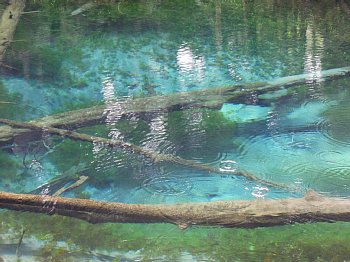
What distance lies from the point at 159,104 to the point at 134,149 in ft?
2.56

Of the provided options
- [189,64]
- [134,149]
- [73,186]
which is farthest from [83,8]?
[73,186]

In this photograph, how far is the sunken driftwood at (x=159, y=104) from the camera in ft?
12.3

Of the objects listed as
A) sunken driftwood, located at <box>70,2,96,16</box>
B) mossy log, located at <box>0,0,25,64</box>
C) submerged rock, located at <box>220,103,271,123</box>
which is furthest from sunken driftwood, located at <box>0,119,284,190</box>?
sunken driftwood, located at <box>70,2,96,16</box>

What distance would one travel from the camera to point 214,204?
8.36 feet

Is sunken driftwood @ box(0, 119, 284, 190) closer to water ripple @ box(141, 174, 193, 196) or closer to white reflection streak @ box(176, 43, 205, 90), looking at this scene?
water ripple @ box(141, 174, 193, 196)

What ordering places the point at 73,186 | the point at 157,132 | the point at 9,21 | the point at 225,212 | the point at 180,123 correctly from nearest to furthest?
the point at 225,212 < the point at 73,186 < the point at 157,132 < the point at 180,123 < the point at 9,21

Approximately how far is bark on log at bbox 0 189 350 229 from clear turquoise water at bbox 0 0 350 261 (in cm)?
6

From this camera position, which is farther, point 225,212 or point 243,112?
point 243,112

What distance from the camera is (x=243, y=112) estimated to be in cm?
402

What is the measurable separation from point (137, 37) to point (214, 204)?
11.8ft

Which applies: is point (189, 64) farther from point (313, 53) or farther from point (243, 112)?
point (313, 53)

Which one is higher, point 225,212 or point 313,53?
point 225,212

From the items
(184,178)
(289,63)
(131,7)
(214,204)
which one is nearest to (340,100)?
(289,63)

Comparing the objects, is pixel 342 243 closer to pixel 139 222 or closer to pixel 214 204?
pixel 214 204
